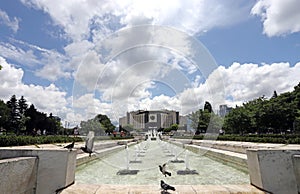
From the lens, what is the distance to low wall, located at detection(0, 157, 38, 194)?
3173 mm

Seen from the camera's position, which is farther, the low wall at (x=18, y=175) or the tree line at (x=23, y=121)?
the tree line at (x=23, y=121)

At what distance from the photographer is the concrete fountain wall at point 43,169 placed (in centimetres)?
361

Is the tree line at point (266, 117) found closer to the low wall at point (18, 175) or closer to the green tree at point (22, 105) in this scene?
the low wall at point (18, 175)

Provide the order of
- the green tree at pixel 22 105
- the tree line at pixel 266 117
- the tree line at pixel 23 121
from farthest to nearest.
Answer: the green tree at pixel 22 105, the tree line at pixel 23 121, the tree line at pixel 266 117

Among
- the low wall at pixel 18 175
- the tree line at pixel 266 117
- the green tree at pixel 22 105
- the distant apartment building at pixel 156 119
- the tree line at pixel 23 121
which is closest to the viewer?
the low wall at pixel 18 175

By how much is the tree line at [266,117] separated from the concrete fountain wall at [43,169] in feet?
105

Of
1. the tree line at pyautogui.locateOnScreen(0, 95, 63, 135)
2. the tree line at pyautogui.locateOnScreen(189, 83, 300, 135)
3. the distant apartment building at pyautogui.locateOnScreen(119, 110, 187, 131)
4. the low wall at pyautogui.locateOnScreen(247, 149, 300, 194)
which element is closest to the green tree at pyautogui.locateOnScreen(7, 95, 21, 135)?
the tree line at pyautogui.locateOnScreen(0, 95, 63, 135)

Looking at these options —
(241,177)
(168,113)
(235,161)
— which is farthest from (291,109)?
(168,113)

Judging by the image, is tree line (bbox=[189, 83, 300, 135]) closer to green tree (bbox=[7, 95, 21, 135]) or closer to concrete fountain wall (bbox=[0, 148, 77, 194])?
concrete fountain wall (bbox=[0, 148, 77, 194])

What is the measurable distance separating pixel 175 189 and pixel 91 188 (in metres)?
1.34

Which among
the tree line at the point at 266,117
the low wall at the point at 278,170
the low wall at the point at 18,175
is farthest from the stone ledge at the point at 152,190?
the tree line at the point at 266,117

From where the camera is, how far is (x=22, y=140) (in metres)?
15.1

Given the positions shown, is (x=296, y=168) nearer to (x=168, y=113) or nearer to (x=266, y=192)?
(x=266, y=192)

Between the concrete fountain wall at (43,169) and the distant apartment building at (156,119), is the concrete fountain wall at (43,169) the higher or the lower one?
the lower one
